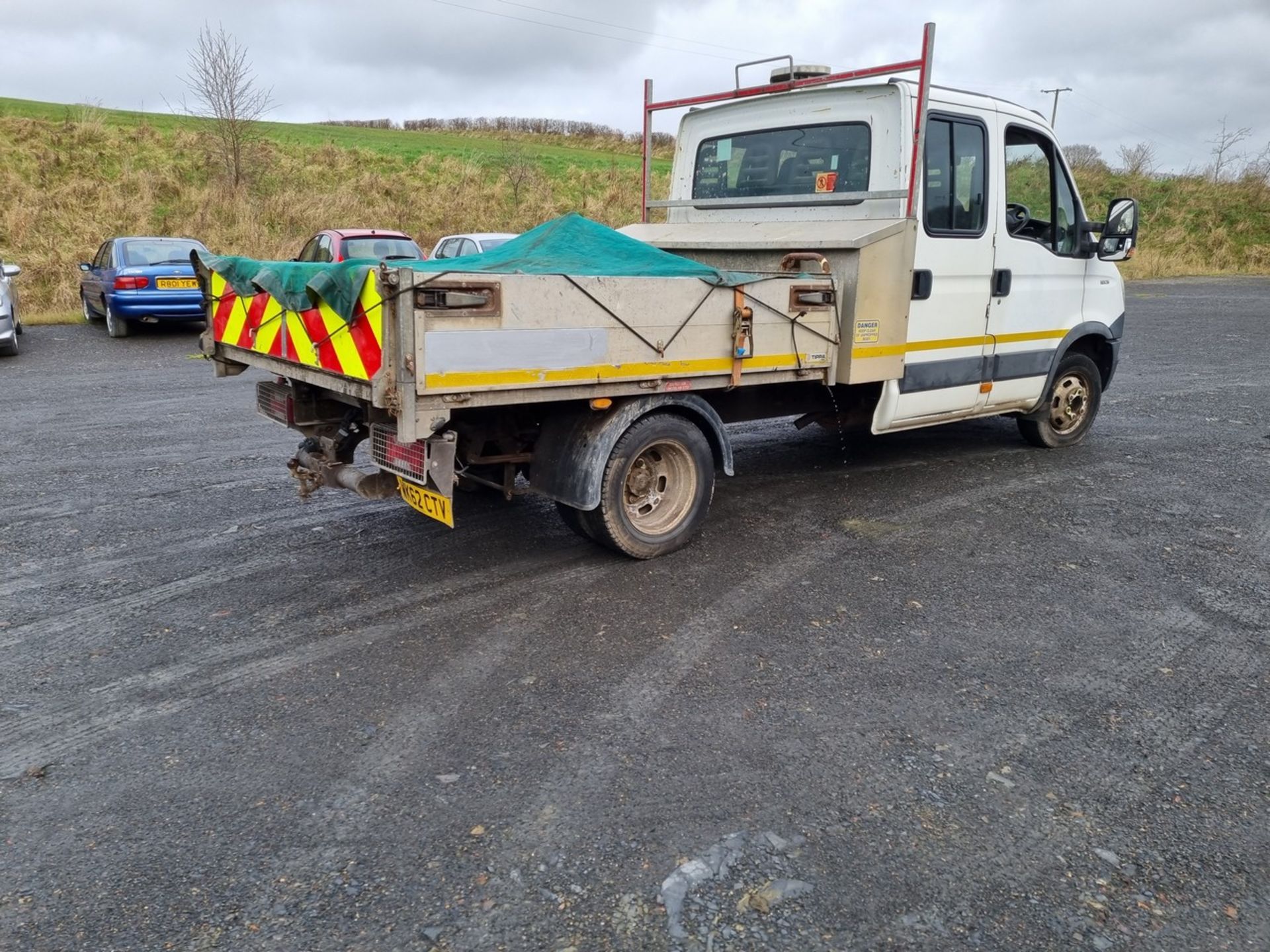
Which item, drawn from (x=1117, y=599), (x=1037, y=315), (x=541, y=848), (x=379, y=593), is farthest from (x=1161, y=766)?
(x=1037, y=315)

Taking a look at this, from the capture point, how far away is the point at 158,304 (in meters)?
13.7

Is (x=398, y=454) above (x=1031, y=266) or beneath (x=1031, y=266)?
beneath

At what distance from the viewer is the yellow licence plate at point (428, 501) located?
4203mm

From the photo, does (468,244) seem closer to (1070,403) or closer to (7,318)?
(7,318)

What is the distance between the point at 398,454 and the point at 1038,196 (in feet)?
16.4

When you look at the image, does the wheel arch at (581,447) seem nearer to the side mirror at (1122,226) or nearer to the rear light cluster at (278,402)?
the rear light cluster at (278,402)

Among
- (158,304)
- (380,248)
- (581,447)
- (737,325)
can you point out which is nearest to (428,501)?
(581,447)

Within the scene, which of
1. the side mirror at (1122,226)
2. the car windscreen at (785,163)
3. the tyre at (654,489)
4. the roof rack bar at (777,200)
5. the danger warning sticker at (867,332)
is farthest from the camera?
the side mirror at (1122,226)

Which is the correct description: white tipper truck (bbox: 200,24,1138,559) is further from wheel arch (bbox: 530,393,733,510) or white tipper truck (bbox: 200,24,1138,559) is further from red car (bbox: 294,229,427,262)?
red car (bbox: 294,229,427,262)

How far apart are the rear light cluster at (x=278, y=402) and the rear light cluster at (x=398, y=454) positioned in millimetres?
883

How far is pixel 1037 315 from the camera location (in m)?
6.78

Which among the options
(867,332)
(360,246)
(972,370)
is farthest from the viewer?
(360,246)

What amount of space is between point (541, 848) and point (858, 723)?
4.29 ft

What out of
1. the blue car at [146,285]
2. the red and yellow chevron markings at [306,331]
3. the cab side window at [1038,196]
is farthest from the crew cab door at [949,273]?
the blue car at [146,285]
